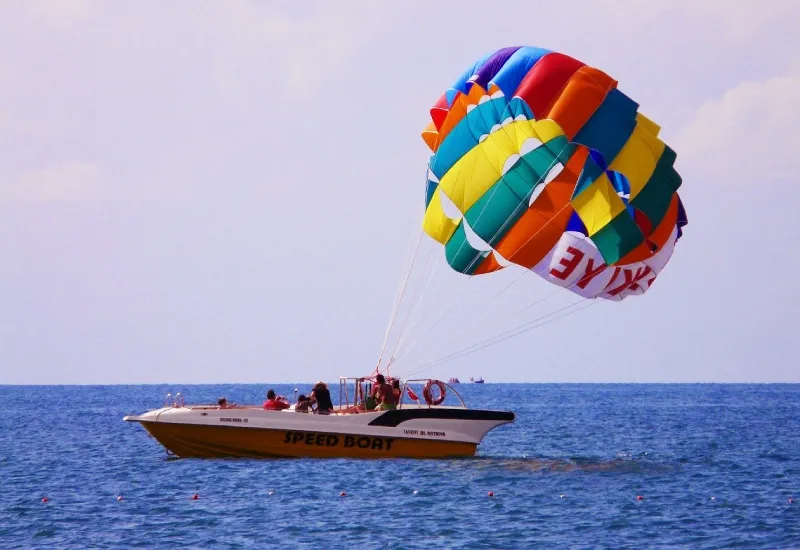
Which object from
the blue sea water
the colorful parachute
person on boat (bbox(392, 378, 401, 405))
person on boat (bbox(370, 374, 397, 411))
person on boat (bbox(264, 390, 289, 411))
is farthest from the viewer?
person on boat (bbox(264, 390, 289, 411))

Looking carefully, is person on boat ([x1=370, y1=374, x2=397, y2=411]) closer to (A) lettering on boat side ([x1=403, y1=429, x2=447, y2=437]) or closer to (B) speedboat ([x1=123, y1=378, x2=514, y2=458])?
(B) speedboat ([x1=123, y1=378, x2=514, y2=458])

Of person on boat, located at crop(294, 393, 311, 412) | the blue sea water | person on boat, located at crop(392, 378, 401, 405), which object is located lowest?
the blue sea water

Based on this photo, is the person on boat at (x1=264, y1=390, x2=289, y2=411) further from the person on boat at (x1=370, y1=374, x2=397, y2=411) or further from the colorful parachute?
the colorful parachute

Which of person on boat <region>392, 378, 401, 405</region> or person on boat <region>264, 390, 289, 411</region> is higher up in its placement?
person on boat <region>392, 378, 401, 405</region>

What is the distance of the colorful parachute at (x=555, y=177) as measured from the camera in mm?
26938

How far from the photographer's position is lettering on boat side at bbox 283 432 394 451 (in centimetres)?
2952

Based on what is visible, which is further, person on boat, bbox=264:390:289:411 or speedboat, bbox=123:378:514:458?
person on boat, bbox=264:390:289:411

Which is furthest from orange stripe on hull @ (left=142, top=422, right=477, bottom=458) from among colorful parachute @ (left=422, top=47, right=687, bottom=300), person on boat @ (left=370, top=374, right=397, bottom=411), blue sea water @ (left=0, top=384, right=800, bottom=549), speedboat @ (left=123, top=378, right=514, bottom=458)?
colorful parachute @ (left=422, top=47, right=687, bottom=300)

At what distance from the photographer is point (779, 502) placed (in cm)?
2633

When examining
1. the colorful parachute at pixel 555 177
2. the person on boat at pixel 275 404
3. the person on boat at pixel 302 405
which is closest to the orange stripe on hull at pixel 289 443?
the person on boat at pixel 302 405

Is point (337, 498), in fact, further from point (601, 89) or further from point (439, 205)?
point (601, 89)

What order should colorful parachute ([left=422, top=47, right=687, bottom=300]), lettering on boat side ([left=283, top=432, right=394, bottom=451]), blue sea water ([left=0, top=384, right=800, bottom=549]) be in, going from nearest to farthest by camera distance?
blue sea water ([left=0, top=384, right=800, bottom=549]), colorful parachute ([left=422, top=47, right=687, bottom=300]), lettering on boat side ([left=283, top=432, right=394, bottom=451])

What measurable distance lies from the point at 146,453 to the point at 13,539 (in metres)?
17.4

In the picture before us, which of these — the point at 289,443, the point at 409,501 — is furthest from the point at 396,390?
the point at 409,501
